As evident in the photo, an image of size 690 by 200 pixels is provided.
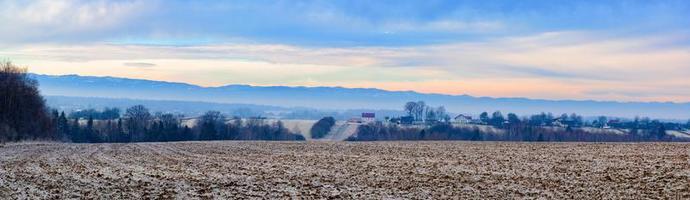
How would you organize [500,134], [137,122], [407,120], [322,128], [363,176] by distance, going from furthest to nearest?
[407,120], [322,128], [137,122], [500,134], [363,176]

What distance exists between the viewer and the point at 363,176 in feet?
96.5

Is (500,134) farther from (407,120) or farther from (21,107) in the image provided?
(21,107)

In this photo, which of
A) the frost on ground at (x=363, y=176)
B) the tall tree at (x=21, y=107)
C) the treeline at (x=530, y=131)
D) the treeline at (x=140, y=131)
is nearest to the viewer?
the frost on ground at (x=363, y=176)

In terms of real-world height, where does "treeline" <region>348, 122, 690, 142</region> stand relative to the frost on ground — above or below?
above

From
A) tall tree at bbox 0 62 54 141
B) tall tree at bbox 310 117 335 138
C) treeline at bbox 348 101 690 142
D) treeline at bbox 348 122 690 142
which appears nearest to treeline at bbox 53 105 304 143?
tall tree at bbox 0 62 54 141

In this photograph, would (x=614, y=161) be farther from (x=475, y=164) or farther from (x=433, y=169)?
(x=433, y=169)

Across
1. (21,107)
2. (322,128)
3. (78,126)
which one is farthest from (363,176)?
(322,128)

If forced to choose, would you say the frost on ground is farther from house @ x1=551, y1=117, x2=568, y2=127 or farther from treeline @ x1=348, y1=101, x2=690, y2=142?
house @ x1=551, y1=117, x2=568, y2=127

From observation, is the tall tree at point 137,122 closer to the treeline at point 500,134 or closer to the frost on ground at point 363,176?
the treeline at point 500,134

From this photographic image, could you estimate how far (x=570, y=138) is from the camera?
360ft

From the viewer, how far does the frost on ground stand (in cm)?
2394

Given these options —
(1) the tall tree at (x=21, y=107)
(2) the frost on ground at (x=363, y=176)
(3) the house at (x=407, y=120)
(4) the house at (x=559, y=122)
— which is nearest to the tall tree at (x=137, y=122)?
(1) the tall tree at (x=21, y=107)

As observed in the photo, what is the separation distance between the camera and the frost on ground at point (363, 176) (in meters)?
23.9

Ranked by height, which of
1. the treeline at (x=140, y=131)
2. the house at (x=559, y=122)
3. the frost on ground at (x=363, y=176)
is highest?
the house at (x=559, y=122)
